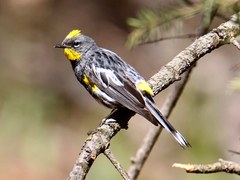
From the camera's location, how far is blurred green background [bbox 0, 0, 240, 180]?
6.80m

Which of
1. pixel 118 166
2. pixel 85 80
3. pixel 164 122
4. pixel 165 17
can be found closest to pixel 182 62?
pixel 165 17

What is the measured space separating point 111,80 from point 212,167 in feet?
5.68

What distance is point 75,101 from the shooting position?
7.83 meters

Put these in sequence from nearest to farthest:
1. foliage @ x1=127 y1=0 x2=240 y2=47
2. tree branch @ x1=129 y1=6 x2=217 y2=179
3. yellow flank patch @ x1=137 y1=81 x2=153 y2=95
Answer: foliage @ x1=127 y1=0 x2=240 y2=47, yellow flank patch @ x1=137 y1=81 x2=153 y2=95, tree branch @ x1=129 y1=6 x2=217 y2=179

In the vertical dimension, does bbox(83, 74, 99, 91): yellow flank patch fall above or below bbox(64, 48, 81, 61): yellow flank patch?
below

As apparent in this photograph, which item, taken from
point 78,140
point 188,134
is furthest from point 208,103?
point 78,140

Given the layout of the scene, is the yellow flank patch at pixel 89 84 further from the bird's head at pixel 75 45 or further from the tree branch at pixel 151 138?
the tree branch at pixel 151 138

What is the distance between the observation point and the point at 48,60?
27.0ft

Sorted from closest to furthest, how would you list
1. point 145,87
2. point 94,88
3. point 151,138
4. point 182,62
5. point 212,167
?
point 212,167, point 182,62, point 145,87, point 151,138, point 94,88

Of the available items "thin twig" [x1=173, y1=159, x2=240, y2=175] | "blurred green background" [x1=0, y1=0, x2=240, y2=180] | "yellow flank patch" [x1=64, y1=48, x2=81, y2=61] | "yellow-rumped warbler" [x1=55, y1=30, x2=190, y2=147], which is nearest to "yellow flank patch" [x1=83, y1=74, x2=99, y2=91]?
"yellow-rumped warbler" [x1=55, y1=30, x2=190, y2=147]

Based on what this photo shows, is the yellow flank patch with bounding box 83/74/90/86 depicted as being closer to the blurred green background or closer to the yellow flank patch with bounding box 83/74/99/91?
the yellow flank patch with bounding box 83/74/99/91

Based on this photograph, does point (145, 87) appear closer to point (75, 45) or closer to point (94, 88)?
point (94, 88)

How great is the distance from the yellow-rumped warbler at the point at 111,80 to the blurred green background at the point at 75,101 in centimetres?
199

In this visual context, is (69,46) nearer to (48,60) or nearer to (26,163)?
(26,163)
